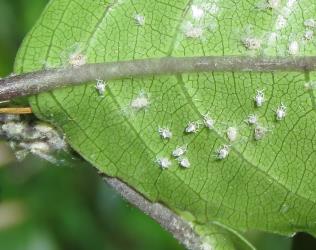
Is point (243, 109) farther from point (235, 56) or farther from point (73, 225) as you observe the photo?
point (73, 225)

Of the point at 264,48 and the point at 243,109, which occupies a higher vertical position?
the point at 264,48

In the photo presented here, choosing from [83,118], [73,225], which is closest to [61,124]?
[83,118]

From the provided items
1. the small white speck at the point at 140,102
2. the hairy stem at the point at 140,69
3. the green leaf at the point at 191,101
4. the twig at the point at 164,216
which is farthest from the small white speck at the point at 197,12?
the twig at the point at 164,216

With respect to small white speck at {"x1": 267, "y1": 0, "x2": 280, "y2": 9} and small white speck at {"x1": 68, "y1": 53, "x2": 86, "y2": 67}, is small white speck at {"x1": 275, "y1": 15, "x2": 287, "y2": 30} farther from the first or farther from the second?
small white speck at {"x1": 68, "y1": 53, "x2": 86, "y2": 67}

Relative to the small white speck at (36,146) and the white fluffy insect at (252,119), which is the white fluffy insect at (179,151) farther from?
the small white speck at (36,146)

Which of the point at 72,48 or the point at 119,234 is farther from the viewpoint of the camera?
the point at 119,234

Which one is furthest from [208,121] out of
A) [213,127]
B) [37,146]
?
[37,146]

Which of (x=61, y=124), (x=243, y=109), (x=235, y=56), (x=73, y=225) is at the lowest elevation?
(x=73, y=225)
